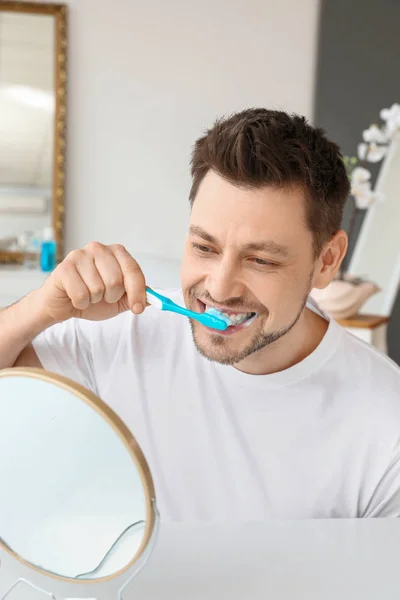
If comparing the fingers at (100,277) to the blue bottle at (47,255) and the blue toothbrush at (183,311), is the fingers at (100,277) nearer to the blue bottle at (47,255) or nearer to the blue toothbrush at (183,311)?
the blue toothbrush at (183,311)

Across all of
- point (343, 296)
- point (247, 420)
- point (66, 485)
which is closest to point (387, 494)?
point (247, 420)

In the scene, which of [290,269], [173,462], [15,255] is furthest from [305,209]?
[15,255]

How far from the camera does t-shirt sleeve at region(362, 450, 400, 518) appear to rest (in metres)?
0.91

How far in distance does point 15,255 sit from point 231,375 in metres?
2.20

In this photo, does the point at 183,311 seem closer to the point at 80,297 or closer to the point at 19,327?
the point at 80,297

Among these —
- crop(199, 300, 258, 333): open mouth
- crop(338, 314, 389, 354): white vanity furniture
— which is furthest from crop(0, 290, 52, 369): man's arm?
crop(338, 314, 389, 354): white vanity furniture

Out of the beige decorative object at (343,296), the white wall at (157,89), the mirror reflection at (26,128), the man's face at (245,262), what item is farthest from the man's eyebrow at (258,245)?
the white wall at (157,89)

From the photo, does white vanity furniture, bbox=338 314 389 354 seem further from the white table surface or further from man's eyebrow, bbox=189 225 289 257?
the white table surface

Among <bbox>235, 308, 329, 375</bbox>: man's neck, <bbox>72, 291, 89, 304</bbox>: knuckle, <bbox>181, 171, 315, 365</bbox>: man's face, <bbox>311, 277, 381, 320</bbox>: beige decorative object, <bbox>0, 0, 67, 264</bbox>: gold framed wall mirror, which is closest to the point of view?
<bbox>72, 291, 89, 304</bbox>: knuckle

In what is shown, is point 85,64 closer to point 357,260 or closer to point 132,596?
point 357,260

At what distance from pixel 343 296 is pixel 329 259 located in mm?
1436

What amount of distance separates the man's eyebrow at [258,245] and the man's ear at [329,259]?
145mm

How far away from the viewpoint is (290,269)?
94cm

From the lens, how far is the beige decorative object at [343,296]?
247 centimetres
